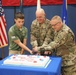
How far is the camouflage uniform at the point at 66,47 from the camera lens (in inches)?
104

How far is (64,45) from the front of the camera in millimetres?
2723

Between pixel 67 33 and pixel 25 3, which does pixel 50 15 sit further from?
pixel 67 33

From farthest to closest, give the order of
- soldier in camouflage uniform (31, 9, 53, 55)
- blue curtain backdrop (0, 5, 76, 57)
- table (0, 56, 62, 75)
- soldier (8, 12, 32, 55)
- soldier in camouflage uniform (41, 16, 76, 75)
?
blue curtain backdrop (0, 5, 76, 57) < soldier in camouflage uniform (31, 9, 53, 55) < soldier (8, 12, 32, 55) < soldier in camouflage uniform (41, 16, 76, 75) < table (0, 56, 62, 75)

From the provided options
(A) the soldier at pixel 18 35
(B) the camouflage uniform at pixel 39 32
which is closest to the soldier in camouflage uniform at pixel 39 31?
(B) the camouflage uniform at pixel 39 32

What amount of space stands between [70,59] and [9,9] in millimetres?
A: 2653

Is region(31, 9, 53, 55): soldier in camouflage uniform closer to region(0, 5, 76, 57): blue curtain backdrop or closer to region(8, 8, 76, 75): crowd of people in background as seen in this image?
region(8, 8, 76, 75): crowd of people in background

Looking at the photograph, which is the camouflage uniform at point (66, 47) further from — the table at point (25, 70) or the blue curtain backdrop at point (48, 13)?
the blue curtain backdrop at point (48, 13)

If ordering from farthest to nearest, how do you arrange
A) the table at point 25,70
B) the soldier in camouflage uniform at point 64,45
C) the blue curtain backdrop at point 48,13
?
the blue curtain backdrop at point 48,13 → the soldier in camouflage uniform at point 64,45 → the table at point 25,70

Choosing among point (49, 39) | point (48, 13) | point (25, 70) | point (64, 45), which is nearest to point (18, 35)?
point (49, 39)

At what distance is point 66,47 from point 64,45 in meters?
0.05

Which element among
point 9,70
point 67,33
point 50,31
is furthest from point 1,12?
point 9,70

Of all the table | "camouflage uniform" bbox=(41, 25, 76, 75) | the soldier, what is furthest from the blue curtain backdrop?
the table

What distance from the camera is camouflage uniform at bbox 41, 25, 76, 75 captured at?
8.65 ft

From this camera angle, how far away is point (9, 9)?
4.89 m
